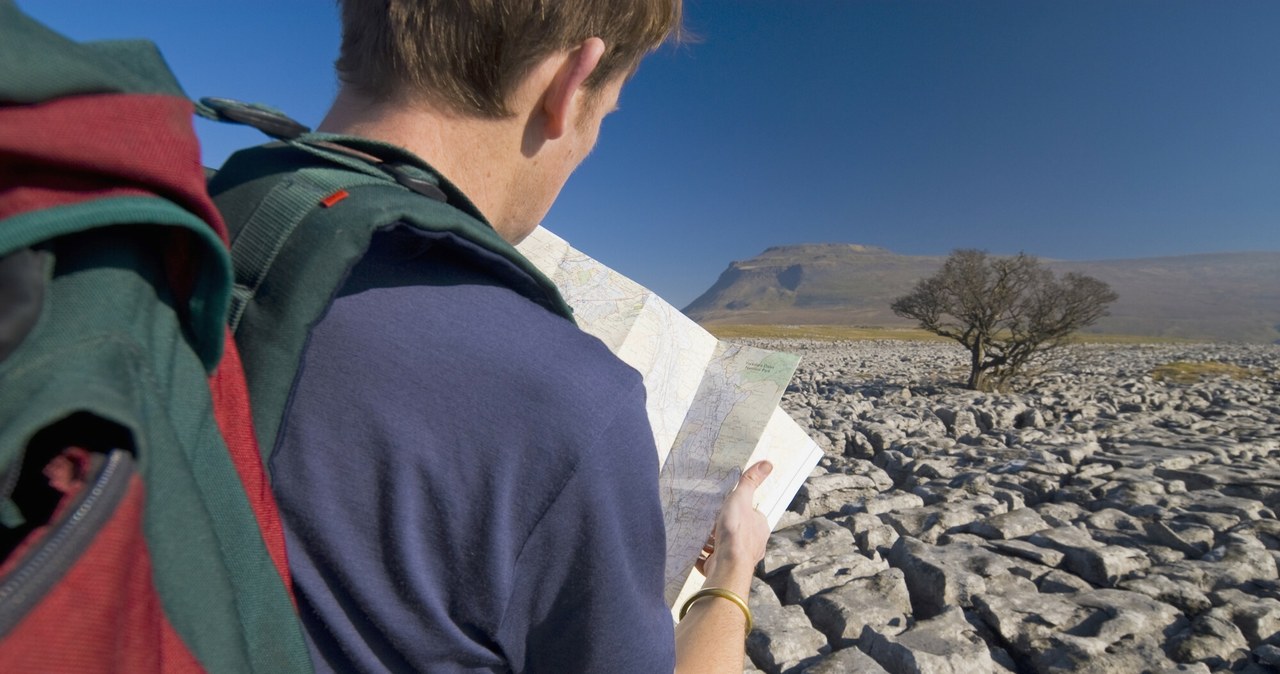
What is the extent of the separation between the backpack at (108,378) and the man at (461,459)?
7.3 inches

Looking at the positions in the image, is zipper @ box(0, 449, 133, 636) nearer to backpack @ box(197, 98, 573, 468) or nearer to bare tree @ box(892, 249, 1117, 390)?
backpack @ box(197, 98, 573, 468)

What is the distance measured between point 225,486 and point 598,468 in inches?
14.6

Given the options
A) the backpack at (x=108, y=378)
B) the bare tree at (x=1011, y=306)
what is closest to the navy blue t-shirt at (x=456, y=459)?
the backpack at (x=108, y=378)

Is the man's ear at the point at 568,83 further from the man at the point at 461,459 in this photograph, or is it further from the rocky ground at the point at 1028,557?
the rocky ground at the point at 1028,557

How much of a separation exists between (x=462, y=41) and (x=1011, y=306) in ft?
50.8

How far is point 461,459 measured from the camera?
0.82 metres

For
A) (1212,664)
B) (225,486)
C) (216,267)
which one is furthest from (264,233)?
(1212,664)

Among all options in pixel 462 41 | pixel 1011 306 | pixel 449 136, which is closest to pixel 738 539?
pixel 449 136

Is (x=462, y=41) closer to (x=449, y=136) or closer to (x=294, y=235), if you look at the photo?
(x=449, y=136)

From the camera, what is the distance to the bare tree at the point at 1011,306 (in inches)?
562

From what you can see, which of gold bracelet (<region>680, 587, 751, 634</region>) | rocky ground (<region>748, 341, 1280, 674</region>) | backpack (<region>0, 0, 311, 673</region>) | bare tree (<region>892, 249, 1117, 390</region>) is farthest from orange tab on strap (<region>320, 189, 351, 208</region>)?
bare tree (<region>892, 249, 1117, 390</region>)

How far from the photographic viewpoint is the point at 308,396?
831 mm

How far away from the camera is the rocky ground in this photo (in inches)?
115

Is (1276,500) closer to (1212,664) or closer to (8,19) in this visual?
(1212,664)
